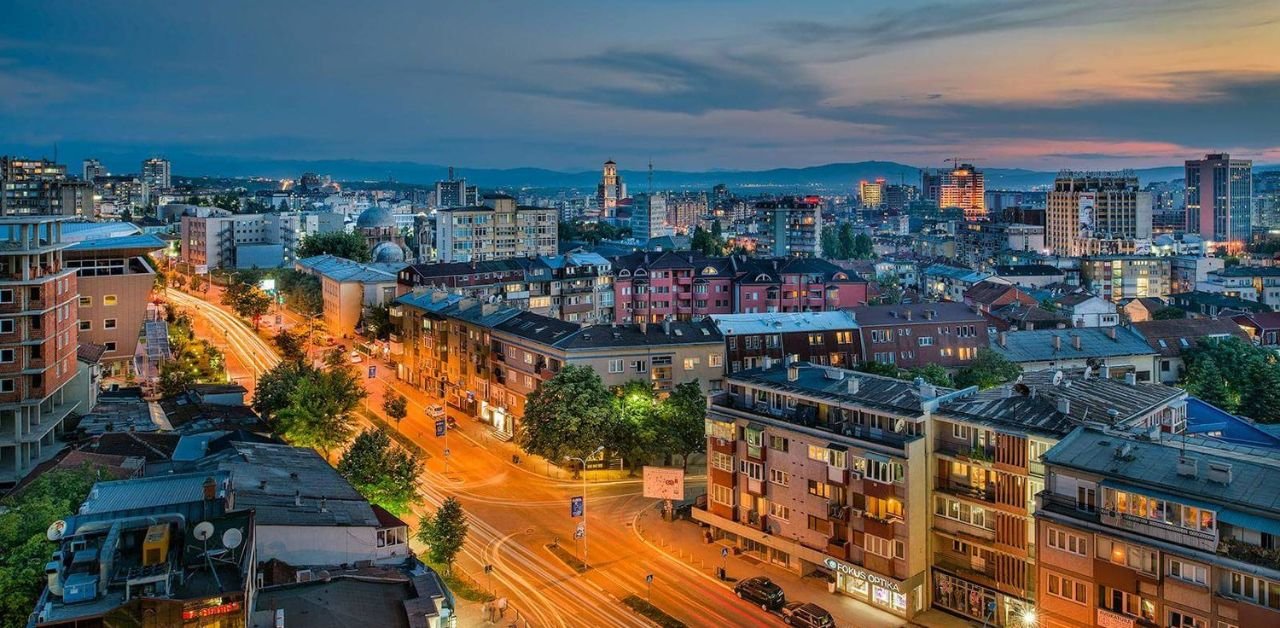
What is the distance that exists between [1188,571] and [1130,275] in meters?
128

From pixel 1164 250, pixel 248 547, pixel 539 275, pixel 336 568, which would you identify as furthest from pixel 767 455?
pixel 1164 250

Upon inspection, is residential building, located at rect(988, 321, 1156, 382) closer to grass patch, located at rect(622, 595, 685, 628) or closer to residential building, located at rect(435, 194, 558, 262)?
grass patch, located at rect(622, 595, 685, 628)

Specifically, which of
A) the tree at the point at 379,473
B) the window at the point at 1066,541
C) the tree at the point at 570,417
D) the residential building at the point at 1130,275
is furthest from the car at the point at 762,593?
the residential building at the point at 1130,275

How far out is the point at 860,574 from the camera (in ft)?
122

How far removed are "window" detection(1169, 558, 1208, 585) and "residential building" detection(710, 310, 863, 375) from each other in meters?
36.3

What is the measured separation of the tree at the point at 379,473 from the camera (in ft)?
131

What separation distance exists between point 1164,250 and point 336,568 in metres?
176

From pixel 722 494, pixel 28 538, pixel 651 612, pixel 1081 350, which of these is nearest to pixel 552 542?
pixel 722 494

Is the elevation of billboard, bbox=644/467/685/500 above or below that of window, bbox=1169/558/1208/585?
below

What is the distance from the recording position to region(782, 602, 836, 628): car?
34250mm

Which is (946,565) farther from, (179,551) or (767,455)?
(179,551)

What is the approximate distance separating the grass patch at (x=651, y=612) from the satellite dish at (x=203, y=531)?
59.5ft

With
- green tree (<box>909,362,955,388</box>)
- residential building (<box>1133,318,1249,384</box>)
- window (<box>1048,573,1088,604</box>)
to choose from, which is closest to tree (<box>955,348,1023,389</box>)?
green tree (<box>909,362,955,388</box>)

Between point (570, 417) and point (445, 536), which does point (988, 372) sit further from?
point (445, 536)
